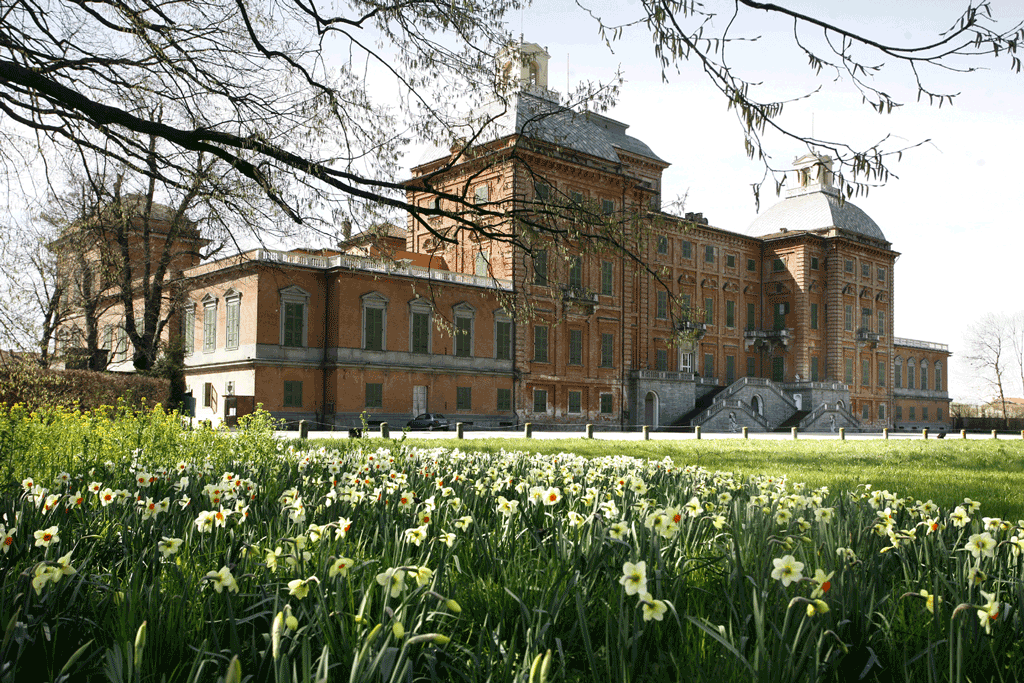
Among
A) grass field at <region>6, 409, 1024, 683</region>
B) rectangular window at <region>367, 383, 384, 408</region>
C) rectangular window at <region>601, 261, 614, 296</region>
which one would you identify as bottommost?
grass field at <region>6, 409, 1024, 683</region>

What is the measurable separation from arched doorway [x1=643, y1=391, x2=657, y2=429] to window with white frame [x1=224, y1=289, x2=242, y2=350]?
70.9ft

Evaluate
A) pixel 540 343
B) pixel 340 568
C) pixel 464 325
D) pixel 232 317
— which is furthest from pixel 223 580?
pixel 540 343

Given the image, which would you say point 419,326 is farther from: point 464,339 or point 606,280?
point 606,280

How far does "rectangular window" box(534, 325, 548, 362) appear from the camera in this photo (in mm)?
40312

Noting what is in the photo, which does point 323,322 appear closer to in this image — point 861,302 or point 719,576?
point 719,576

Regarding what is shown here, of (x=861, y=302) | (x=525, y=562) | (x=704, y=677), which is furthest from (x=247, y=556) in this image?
(x=861, y=302)

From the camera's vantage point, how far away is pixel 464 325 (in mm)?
38438

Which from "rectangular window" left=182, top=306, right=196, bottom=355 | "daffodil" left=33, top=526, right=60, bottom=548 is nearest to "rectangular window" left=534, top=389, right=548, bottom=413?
"rectangular window" left=182, top=306, right=196, bottom=355

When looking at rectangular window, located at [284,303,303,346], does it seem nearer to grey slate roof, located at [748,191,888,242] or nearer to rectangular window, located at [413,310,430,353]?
rectangular window, located at [413,310,430,353]

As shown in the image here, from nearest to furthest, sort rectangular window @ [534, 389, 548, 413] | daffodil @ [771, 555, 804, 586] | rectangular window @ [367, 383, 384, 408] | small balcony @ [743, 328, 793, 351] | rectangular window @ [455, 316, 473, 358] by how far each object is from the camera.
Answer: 1. daffodil @ [771, 555, 804, 586]
2. rectangular window @ [367, 383, 384, 408]
3. rectangular window @ [455, 316, 473, 358]
4. rectangular window @ [534, 389, 548, 413]
5. small balcony @ [743, 328, 793, 351]

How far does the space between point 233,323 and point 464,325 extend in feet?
34.4

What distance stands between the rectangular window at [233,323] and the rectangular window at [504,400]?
40.5 feet

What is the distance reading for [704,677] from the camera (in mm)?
2430

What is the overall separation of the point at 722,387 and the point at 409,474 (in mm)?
45499
